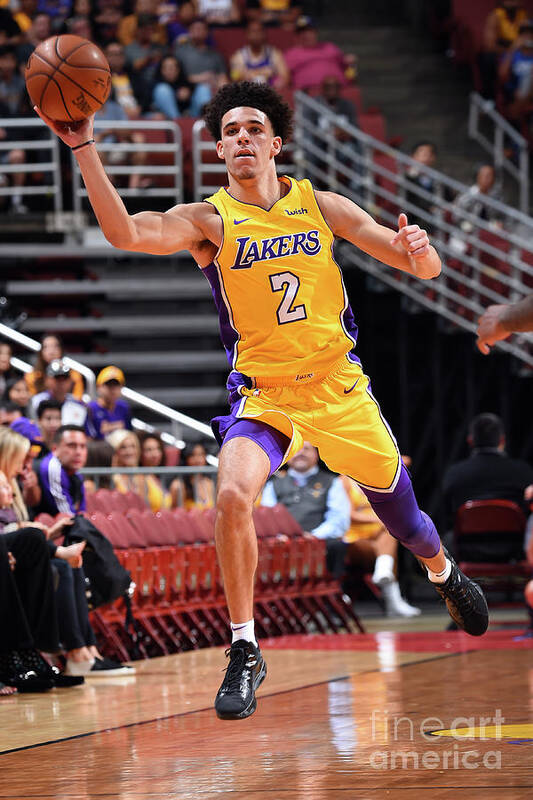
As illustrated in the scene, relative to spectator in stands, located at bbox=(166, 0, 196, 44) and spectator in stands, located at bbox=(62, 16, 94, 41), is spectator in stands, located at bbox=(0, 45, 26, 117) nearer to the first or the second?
spectator in stands, located at bbox=(62, 16, 94, 41)

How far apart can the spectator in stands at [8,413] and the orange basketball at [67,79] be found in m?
5.26

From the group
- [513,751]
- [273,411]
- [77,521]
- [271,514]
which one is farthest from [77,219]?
[513,751]

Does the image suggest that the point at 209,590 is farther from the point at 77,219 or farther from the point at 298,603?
the point at 77,219

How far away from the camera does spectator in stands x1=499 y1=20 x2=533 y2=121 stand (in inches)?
667

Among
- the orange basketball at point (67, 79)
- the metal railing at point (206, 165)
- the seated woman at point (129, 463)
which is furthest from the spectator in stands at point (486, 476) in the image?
the orange basketball at point (67, 79)

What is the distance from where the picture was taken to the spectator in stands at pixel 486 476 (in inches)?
422

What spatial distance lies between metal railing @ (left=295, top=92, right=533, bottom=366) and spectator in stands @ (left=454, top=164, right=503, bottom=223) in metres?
0.02

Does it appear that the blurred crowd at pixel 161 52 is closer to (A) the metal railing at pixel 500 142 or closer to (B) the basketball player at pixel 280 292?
(A) the metal railing at pixel 500 142

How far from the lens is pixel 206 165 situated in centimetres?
1437

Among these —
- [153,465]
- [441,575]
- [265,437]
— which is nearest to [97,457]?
[153,465]

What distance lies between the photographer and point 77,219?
14.3m

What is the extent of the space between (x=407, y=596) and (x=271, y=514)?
3.06 meters

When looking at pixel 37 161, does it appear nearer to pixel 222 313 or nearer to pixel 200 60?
pixel 200 60

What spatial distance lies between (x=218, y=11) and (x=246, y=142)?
42.8ft
